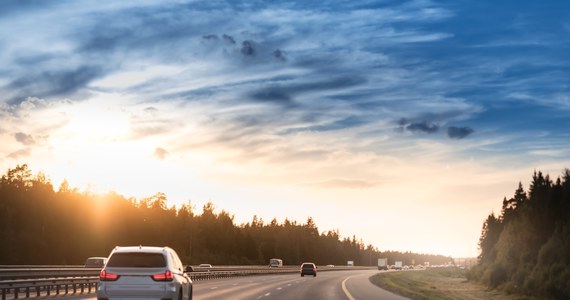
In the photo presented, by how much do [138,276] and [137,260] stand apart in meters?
0.60

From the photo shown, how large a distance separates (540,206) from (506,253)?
22.1ft

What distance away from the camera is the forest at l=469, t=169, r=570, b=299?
65.0 meters

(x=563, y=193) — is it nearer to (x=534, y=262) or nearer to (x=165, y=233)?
(x=534, y=262)

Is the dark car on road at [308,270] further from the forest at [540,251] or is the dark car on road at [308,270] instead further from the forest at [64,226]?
the forest at [64,226]

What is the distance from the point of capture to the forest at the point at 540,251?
213ft

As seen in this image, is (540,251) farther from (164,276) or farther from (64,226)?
(64,226)

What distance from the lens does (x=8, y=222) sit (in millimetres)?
127938

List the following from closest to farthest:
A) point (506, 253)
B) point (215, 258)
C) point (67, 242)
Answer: point (506, 253) → point (67, 242) → point (215, 258)

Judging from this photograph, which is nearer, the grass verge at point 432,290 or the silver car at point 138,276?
the silver car at point 138,276

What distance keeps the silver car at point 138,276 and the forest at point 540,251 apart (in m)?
43.0

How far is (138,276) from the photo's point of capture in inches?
823

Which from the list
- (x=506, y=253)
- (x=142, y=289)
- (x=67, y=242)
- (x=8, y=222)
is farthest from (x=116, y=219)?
(x=142, y=289)

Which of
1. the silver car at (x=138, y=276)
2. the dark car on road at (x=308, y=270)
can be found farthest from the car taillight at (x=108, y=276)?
the dark car on road at (x=308, y=270)

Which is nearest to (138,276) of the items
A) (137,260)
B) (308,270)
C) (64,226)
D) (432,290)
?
(137,260)
